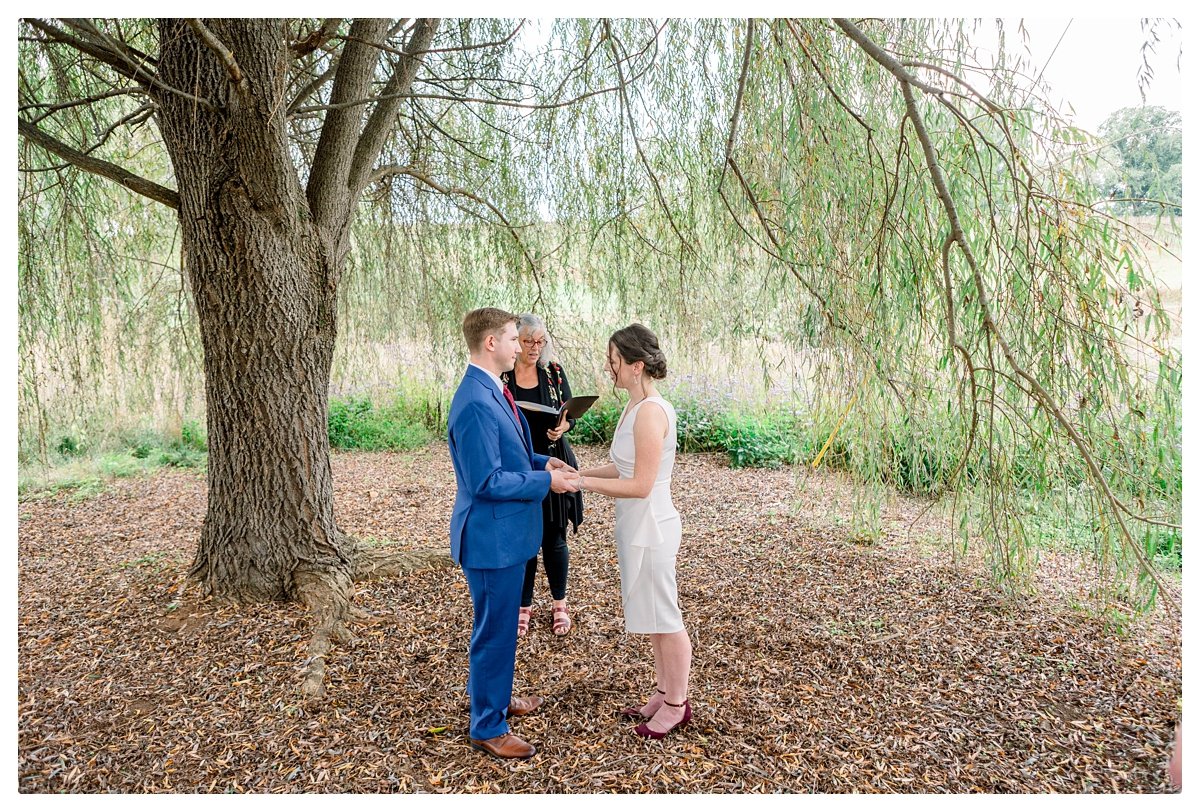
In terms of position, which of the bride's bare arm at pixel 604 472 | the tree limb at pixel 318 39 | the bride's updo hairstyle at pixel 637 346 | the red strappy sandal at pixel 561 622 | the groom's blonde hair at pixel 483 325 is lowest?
the red strappy sandal at pixel 561 622

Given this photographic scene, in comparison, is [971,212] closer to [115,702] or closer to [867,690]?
[867,690]

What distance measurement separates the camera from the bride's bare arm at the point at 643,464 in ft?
6.74

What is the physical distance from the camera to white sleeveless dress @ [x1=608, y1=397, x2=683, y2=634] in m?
2.12

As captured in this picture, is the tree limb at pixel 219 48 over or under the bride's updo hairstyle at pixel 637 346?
over

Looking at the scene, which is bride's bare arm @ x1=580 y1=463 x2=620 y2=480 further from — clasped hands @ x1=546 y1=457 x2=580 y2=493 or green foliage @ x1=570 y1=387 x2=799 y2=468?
green foliage @ x1=570 y1=387 x2=799 y2=468

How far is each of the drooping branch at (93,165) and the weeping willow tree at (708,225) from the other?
0.03 feet

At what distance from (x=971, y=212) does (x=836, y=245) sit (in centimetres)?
42

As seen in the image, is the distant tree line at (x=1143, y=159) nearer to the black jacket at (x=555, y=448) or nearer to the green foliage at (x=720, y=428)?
the black jacket at (x=555, y=448)

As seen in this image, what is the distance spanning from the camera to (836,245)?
2.60m

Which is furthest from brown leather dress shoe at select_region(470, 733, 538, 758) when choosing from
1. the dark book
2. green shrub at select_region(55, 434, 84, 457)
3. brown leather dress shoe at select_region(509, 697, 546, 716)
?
green shrub at select_region(55, 434, 84, 457)

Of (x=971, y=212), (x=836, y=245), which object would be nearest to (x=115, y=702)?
(x=836, y=245)

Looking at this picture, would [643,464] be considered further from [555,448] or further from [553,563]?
[553,563]

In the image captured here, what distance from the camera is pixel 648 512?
2117mm

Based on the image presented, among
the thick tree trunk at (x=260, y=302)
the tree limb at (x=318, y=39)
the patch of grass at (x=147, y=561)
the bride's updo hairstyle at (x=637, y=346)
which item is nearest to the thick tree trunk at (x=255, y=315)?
the thick tree trunk at (x=260, y=302)
